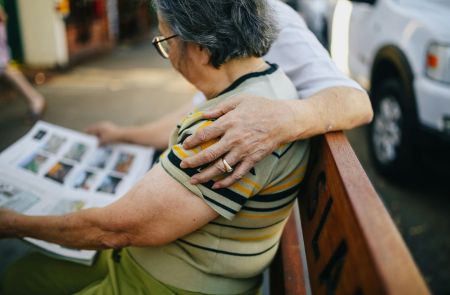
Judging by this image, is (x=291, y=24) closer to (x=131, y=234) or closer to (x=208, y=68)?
(x=208, y=68)

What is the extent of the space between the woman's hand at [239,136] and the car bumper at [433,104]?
2.34 metres

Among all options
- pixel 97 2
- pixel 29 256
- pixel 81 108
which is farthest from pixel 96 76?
pixel 29 256

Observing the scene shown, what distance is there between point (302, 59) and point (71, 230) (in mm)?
934

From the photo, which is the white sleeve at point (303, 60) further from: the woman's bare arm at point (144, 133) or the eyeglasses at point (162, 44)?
the woman's bare arm at point (144, 133)

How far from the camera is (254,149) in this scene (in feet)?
3.74

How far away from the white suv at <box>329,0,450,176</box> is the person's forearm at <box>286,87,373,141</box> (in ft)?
6.62

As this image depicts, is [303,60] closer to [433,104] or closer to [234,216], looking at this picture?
[234,216]

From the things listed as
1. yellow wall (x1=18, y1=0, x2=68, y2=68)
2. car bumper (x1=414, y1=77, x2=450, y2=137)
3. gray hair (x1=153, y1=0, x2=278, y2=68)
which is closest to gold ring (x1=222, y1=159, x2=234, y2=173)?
gray hair (x1=153, y1=0, x2=278, y2=68)

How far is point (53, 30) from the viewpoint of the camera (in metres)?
6.61

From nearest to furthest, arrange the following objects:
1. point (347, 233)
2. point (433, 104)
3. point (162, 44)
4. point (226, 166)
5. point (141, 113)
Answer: point (347, 233)
point (226, 166)
point (162, 44)
point (433, 104)
point (141, 113)

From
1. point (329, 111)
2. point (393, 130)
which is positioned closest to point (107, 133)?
point (329, 111)

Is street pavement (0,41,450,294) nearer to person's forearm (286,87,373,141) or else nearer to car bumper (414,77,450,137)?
car bumper (414,77,450,137)

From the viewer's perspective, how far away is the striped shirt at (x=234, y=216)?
3.81 ft

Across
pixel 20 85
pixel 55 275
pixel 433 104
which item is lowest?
pixel 20 85
